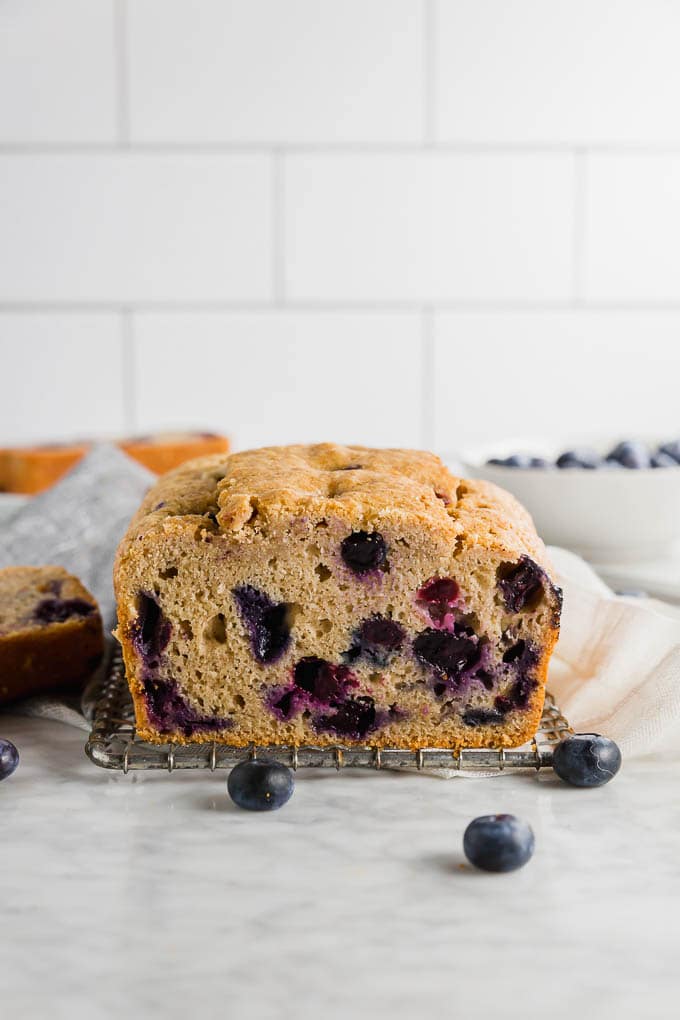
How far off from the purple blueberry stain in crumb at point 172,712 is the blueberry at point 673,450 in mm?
1232

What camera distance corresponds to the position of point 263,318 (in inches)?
192

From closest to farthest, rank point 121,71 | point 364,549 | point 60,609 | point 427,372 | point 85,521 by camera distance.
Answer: point 364,549
point 60,609
point 85,521
point 121,71
point 427,372

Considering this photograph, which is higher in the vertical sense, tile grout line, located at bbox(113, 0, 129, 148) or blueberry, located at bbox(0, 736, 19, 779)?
tile grout line, located at bbox(113, 0, 129, 148)

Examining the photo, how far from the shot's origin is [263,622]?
1564 mm

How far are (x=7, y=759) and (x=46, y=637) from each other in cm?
30

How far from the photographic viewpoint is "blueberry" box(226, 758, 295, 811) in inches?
55.4

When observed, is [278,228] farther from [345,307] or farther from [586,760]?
[586,760]

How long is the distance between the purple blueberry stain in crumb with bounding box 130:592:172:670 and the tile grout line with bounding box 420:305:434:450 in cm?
346

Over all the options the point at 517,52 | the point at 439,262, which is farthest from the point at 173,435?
the point at 517,52

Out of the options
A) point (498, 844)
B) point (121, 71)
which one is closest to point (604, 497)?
point (498, 844)

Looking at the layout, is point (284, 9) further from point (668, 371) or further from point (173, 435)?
point (668, 371)

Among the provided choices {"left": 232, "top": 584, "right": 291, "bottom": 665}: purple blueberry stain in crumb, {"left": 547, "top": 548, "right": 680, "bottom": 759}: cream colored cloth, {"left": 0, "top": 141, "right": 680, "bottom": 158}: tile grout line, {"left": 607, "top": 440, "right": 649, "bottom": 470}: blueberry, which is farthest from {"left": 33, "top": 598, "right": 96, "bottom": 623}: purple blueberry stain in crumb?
{"left": 0, "top": 141, "right": 680, "bottom": 158}: tile grout line

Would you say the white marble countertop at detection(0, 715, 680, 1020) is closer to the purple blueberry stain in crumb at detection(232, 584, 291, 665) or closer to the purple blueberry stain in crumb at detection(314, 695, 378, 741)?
the purple blueberry stain in crumb at detection(314, 695, 378, 741)

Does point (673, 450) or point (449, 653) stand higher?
point (673, 450)
